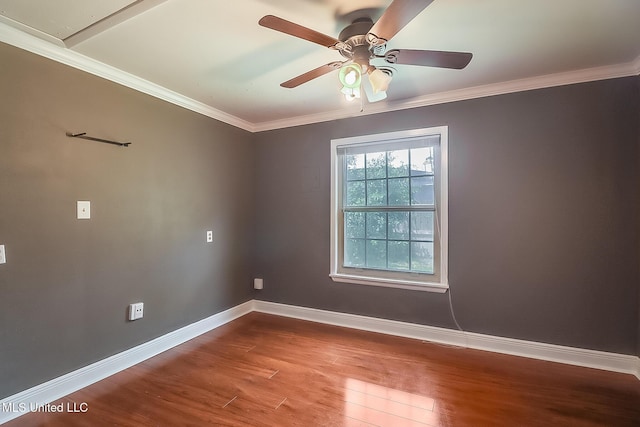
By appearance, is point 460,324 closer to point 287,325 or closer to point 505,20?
point 287,325

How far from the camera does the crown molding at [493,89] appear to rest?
225cm

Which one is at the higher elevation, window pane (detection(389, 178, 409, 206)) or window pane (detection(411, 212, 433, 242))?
window pane (detection(389, 178, 409, 206))

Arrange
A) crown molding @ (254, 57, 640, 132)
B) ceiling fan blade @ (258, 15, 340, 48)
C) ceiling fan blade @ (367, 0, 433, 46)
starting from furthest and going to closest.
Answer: crown molding @ (254, 57, 640, 132) → ceiling fan blade @ (258, 15, 340, 48) → ceiling fan blade @ (367, 0, 433, 46)

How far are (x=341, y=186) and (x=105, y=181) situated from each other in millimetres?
2189

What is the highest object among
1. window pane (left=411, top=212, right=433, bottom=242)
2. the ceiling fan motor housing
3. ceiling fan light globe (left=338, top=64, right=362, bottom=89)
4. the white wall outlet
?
the ceiling fan motor housing

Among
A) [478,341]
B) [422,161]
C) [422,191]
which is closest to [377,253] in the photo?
[422,191]

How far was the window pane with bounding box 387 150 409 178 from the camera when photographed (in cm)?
302

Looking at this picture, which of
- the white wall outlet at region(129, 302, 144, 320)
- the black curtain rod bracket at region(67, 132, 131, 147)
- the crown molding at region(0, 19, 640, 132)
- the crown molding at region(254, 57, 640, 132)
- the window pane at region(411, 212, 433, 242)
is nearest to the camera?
the crown molding at region(0, 19, 640, 132)

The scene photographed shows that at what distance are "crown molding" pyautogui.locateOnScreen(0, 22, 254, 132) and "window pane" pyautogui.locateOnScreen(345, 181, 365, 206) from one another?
166cm

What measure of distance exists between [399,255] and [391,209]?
48 cm

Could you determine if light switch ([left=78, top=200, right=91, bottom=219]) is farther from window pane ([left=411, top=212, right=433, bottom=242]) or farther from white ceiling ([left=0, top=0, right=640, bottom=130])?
window pane ([left=411, top=212, right=433, bottom=242])

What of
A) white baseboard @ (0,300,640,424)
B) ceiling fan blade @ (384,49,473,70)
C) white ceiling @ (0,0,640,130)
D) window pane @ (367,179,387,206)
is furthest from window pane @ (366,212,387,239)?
ceiling fan blade @ (384,49,473,70)

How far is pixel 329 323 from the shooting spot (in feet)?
10.8

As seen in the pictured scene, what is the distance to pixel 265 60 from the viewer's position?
2.13 metres
